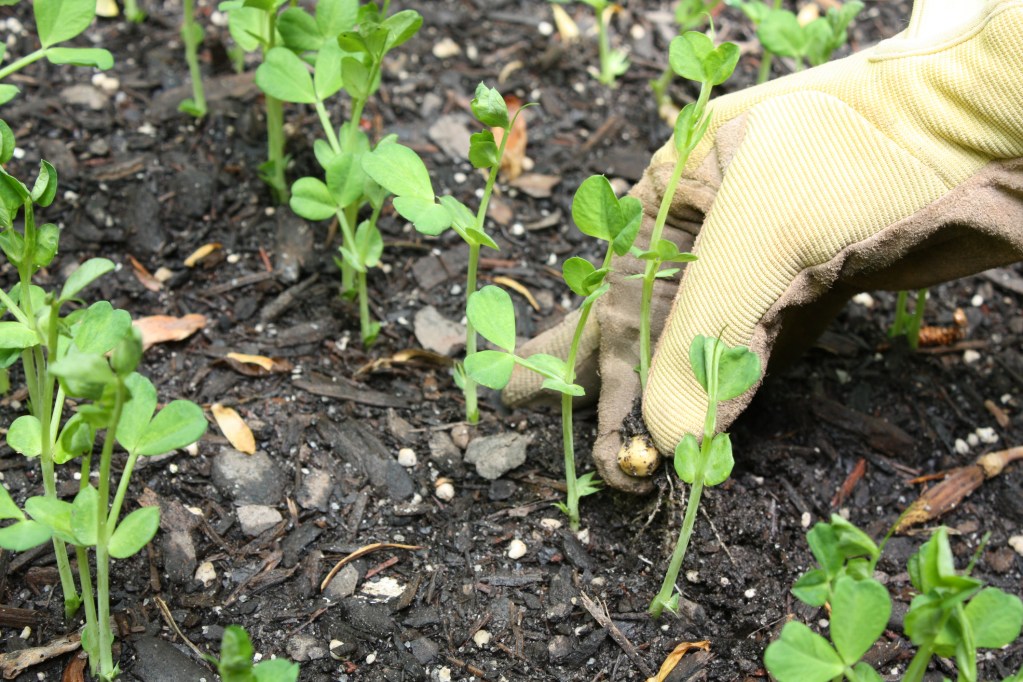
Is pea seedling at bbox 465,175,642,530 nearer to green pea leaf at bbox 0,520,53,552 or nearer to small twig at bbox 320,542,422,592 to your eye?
small twig at bbox 320,542,422,592

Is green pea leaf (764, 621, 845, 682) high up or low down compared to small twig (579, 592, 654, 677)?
up

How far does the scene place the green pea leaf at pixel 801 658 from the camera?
3.14 ft

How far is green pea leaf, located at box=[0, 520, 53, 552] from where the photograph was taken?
98 cm

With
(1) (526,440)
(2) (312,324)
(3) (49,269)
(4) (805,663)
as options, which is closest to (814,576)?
(4) (805,663)

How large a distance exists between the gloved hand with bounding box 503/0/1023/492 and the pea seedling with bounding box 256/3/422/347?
0.45m

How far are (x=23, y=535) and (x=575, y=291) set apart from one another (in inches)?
25.1

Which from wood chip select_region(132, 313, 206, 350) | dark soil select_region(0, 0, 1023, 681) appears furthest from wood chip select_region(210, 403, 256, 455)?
wood chip select_region(132, 313, 206, 350)

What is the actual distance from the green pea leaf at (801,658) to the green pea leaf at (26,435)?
793 millimetres

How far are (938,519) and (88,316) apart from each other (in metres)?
1.16

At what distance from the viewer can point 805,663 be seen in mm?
962

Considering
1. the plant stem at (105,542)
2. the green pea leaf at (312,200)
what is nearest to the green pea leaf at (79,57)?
the green pea leaf at (312,200)

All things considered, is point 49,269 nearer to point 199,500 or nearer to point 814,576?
point 199,500

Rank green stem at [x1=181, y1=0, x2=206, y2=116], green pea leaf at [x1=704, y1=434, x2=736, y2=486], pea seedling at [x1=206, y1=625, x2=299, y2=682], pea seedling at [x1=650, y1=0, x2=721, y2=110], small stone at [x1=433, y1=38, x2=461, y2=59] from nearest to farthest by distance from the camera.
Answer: pea seedling at [x1=206, y1=625, x2=299, y2=682]
green pea leaf at [x1=704, y1=434, x2=736, y2=486]
green stem at [x1=181, y1=0, x2=206, y2=116]
pea seedling at [x1=650, y1=0, x2=721, y2=110]
small stone at [x1=433, y1=38, x2=461, y2=59]

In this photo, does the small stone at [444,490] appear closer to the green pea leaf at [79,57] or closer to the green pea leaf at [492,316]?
the green pea leaf at [492,316]
